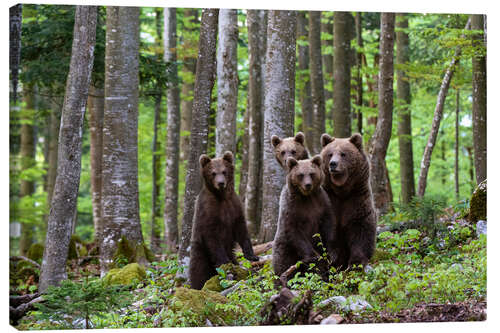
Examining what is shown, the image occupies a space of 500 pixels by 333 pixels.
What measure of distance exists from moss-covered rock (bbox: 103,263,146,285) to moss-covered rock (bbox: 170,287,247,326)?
41.4 inches

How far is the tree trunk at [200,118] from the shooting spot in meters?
7.19

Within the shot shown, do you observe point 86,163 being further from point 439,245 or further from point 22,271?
point 439,245

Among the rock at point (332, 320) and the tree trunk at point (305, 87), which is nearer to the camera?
the rock at point (332, 320)

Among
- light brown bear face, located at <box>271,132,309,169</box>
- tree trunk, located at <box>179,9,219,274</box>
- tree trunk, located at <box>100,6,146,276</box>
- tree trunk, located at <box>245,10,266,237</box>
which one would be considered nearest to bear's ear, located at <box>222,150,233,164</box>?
tree trunk, located at <box>179,9,219,274</box>

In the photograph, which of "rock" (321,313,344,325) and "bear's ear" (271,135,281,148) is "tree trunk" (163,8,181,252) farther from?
"rock" (321,313,344,325)

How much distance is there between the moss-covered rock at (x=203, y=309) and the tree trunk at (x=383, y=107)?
436cm

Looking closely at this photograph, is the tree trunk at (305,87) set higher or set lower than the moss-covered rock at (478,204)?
higher

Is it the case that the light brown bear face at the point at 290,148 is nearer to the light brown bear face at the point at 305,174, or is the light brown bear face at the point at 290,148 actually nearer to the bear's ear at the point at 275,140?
the bear's ear at the point at 275,140

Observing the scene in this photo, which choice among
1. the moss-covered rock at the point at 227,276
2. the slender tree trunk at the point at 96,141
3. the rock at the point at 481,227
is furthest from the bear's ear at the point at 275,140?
the slender tree trunk at the point at 96,141

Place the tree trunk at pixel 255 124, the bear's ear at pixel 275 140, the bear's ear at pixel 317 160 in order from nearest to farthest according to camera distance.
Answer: the bear's ear at pixel 317 160 → the bear's ear at pixel 275 140 → the tree trunk at pixel 255 124

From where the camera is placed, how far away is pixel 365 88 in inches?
623

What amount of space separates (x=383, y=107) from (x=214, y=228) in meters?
3.98

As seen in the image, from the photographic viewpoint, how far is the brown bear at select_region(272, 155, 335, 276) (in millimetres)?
6094
